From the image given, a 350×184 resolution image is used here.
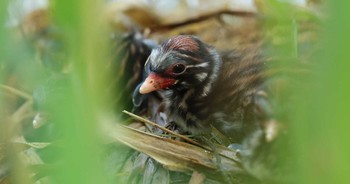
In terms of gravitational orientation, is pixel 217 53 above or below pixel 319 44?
below

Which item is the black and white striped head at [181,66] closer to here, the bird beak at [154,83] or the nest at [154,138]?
the bird beak at [154,83]

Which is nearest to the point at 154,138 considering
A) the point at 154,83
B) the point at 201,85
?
the point at 154,83

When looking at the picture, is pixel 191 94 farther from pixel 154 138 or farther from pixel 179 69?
pixel 154 138

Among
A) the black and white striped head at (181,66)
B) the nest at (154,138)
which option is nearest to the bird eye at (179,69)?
the black and white striped head at (181,66)

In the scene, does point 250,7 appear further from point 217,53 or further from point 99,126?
point 99,126

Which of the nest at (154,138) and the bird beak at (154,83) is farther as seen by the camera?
the bird beak at (154,83)

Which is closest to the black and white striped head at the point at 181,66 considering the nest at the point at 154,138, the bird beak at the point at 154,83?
the bird beak at the point at 154,83

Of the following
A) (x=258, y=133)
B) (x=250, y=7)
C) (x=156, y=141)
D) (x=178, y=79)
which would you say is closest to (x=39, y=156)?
(x=156, y=141)

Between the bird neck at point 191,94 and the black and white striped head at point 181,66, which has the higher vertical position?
the black and white striped head at point 181,66

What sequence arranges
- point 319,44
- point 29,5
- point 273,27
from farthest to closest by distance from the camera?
point 29,5, point 273,27, point 319,44
